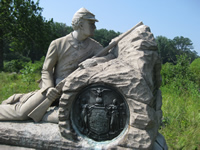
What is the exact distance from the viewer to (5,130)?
255cm

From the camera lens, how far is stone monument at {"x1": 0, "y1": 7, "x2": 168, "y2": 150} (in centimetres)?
207

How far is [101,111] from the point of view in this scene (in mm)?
2217

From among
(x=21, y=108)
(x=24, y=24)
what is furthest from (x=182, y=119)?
(x=24, y=24)

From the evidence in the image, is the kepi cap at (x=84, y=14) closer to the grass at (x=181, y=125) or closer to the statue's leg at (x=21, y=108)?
the statue's leg at (x=21, y=108)

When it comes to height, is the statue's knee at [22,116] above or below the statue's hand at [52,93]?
below

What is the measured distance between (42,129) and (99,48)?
1.41m

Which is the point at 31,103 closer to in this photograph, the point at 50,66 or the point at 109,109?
the point at 50,66

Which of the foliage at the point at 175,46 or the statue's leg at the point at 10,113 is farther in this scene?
the foliage at the point at 175,46

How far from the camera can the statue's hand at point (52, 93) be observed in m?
2.59

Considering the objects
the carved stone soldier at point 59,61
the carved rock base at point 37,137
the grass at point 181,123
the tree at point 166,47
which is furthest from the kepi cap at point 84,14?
the tree at point 166,47

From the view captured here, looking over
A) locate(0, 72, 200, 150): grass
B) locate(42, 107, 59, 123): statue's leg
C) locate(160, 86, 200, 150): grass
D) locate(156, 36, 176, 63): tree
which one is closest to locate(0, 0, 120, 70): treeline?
locate(0, 72, 200, 150): grass

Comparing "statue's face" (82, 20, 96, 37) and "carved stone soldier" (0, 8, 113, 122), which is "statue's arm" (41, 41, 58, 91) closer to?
"carved stone soldier" (0, 8, 113, 122)

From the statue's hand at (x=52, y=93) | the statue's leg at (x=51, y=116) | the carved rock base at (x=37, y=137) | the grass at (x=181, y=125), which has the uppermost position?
the statue's hand at (x=52, y=93)

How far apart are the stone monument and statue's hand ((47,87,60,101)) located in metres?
0.32
